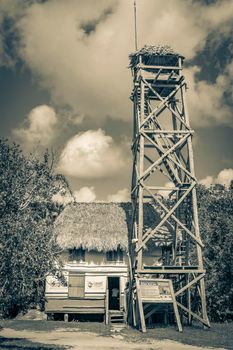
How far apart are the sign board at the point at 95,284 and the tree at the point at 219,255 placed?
682 cm

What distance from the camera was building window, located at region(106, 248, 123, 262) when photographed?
979 inches

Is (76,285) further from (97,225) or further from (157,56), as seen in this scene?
(157,56)

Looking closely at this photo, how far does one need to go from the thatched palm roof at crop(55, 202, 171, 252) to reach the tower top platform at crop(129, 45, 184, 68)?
1045 centimetres

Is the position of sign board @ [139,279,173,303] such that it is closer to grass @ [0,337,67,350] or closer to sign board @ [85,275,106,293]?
grass @ [0,337,67,350]

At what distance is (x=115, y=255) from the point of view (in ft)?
81.9

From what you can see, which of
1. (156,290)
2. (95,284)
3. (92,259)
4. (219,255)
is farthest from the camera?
(92,259)

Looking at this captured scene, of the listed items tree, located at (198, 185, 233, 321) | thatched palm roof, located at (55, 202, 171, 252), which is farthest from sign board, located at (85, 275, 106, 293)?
tree, located at (198, 185, 233, 321)

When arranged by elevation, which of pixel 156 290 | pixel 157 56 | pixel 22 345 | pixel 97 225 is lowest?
pixel 22 345

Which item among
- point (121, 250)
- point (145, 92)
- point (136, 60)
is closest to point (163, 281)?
point (121, 250)

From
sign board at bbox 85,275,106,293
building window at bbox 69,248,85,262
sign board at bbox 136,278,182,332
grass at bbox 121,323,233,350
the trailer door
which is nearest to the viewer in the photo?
grass at bbox 121,323,233,350

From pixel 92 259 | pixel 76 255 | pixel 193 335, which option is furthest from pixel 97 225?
pixel 193 335

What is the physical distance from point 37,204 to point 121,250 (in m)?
6.53

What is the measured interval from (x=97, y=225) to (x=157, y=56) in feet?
38.9

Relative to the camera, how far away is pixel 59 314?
2380 cm
